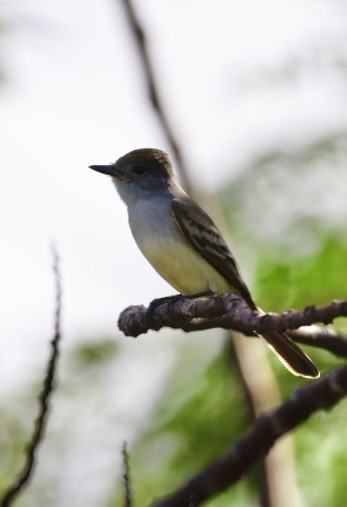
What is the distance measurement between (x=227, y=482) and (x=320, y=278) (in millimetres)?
2952

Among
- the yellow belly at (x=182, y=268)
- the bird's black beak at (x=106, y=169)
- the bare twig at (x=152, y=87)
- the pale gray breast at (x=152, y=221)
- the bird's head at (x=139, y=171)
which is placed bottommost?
the yellow belly at (x=182, y=268)

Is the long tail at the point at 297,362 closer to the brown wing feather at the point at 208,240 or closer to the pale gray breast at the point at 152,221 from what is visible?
the brown wing feather at the point at 208,240

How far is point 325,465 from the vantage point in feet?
17.7

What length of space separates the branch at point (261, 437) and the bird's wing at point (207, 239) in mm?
2908

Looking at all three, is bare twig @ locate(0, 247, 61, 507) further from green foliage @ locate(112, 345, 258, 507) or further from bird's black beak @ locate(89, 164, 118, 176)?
bird's black beak @ locate(89, 164, 118, 176)

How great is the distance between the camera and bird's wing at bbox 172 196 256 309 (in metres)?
6.01

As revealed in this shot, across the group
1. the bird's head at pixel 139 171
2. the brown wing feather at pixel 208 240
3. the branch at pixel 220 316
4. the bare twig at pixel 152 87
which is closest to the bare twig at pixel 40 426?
the branch at pixel 220 316

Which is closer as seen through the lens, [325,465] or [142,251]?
[325,465]

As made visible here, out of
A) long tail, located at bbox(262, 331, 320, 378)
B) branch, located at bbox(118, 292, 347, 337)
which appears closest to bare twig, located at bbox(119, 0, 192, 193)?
branch, located at bbox(118, 292, 347, 337)

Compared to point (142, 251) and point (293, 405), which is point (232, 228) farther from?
point (293, 405)

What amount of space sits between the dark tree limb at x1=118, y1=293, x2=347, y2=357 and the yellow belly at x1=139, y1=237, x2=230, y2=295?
1.31 metres

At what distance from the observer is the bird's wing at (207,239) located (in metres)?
6.01

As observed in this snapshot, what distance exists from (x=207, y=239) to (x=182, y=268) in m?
0.20

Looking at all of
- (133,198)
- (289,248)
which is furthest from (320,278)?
(133,198)
